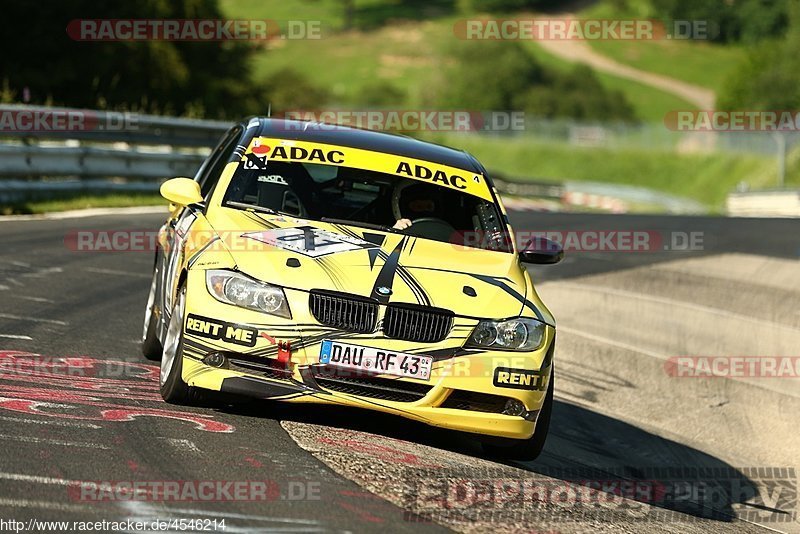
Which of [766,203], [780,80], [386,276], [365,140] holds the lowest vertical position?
[386,276]

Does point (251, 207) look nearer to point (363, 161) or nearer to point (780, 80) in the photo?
point (363, 161)

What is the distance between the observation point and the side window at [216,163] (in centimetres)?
843

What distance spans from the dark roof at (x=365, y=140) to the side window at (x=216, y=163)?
22 centimetres

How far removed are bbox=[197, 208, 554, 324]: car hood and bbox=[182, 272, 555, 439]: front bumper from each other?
0.18 meters

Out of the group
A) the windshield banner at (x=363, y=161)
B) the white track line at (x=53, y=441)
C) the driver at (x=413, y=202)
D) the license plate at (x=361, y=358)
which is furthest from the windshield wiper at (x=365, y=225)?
the white track line at (x=53, y=441)

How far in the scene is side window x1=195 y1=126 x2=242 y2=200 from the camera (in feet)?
27.7

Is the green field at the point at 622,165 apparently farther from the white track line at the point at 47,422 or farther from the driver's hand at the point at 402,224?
the white track line at the point at 47,422

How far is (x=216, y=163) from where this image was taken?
8797mm

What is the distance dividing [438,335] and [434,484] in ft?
3.05

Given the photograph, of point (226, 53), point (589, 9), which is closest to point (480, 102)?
point (589, 9)

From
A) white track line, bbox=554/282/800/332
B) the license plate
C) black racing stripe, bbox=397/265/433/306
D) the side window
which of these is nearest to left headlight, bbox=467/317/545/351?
black racing stripe, bbox=397/265/433/306

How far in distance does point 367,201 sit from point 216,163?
1188mm

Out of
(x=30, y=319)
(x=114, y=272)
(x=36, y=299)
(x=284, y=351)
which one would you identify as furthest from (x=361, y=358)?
(x=114, y=272)

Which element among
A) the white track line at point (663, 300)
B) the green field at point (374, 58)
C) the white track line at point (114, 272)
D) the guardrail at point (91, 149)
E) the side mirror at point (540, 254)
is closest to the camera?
the side mirror at point (540, 254)
